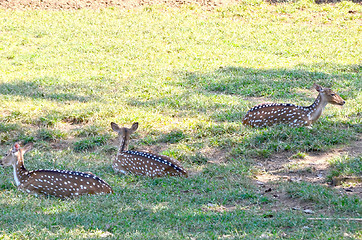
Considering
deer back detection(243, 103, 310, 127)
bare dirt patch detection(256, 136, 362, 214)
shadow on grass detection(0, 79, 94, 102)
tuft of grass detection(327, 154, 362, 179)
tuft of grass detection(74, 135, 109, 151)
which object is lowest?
tuft of grass detection(74, 135, 109, 151)

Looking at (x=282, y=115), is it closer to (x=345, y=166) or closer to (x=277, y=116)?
(x=277, y=116)

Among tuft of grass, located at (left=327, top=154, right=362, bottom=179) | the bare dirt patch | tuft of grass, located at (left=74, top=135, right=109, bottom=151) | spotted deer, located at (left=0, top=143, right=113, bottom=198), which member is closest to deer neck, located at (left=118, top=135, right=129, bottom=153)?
tuft of grass, located at (left=74, top=135, right=109, bottom=151)

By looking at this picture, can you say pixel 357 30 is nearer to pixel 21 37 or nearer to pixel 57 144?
pixel 21 37

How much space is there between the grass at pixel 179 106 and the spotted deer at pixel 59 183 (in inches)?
7.4

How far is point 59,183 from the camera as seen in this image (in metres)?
7.02

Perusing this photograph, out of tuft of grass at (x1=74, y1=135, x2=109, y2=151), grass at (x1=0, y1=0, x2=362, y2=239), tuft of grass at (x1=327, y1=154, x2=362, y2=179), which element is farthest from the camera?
tuft of grass at (x1=74, y1=135, x2=109, y2=151)

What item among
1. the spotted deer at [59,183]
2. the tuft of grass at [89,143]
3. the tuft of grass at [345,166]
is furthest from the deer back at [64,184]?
the tuft of grass at [345,166]

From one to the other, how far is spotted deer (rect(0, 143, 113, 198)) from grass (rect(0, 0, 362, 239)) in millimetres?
188

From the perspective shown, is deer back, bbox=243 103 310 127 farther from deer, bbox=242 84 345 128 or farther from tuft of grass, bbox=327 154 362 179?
tuft of grass, bbox=327 154 362 179

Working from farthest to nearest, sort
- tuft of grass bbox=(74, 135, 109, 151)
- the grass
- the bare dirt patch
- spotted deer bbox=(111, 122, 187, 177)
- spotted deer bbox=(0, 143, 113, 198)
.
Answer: tuft of grass bbox=(74, 135, 109, 151) < spotted deer bbox=(111, 122, 187, 177) < spotted deer bbox=(0, 143, 113, 198) < the bare dirt patch < the grass

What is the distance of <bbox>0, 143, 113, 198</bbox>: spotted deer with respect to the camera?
22.8ft

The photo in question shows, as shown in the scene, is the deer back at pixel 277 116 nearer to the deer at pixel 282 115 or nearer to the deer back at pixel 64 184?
A: the deer at pixel 282 115

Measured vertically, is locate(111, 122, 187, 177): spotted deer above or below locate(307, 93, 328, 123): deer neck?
below

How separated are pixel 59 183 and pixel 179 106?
4623mm
